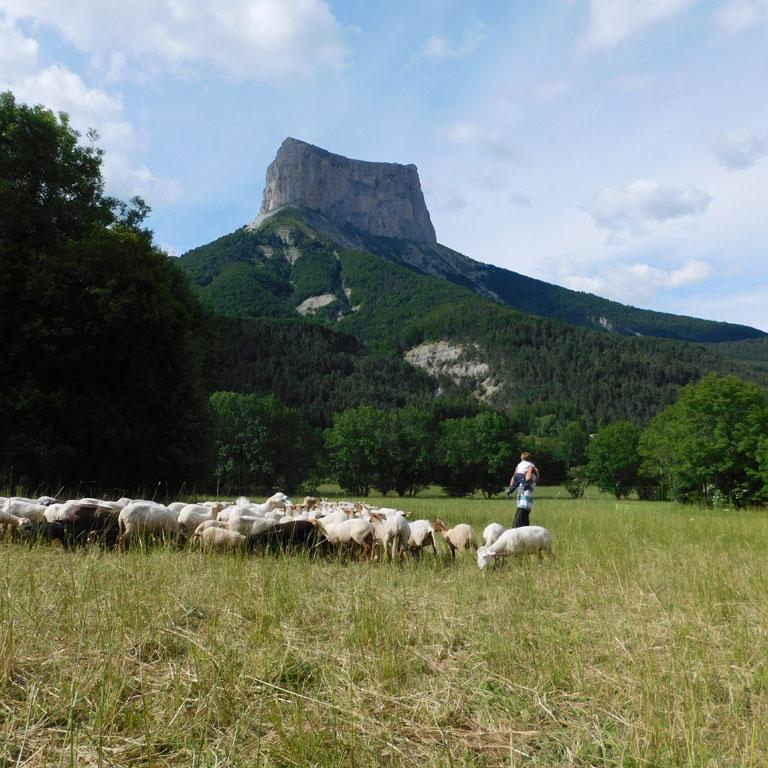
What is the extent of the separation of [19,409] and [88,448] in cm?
242

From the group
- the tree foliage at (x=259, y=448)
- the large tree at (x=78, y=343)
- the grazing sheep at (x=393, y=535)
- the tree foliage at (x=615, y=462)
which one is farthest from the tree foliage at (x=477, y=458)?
the grazing sheep at (x=393, y=535)

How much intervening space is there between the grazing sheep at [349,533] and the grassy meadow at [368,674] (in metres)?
3.42

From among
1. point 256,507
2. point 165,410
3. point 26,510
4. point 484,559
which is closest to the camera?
point 484,559

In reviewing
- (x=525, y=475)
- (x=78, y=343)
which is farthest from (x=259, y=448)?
(x=525, y=475)

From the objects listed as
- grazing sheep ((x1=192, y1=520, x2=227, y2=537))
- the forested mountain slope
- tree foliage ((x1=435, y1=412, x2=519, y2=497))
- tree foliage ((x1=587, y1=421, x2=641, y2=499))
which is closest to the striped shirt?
grazing sheep ((x1=192, y1=520, x2=227, y2=537))

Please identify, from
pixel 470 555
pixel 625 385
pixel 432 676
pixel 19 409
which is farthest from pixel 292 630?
pixel 625 385

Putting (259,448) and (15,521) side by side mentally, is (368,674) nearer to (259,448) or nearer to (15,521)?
(15,521)

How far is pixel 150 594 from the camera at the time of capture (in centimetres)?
554

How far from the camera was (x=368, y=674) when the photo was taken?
4027mm

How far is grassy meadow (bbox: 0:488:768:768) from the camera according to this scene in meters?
3.12

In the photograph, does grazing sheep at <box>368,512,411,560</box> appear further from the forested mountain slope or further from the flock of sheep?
the forested mountain slope

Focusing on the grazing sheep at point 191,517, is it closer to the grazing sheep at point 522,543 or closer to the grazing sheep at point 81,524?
the grazing sheep at point 81,524

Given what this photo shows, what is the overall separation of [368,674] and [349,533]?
6.71 meters

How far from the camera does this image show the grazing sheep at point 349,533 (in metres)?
10.4
